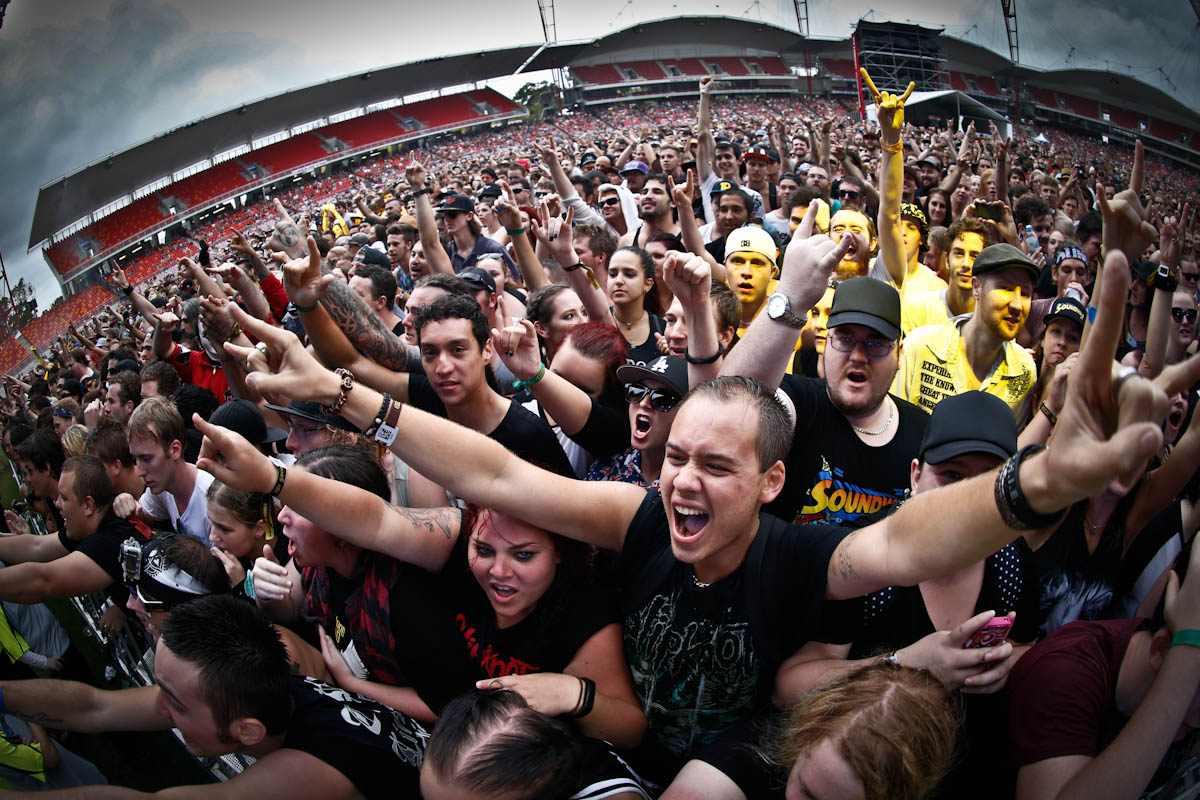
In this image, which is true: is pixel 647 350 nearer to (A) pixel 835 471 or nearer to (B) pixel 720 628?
(A) pixel 835 471

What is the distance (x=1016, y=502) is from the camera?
1.25m

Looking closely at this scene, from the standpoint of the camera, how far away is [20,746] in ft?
7.48

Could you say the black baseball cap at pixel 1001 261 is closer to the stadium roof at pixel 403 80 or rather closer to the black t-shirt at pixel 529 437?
the black t-shirt at pixel 529 437

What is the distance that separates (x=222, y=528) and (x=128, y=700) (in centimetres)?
71

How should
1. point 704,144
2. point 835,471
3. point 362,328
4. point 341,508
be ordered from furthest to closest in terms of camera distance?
point 704,144, point 362,328, point 835,471, point 341,508

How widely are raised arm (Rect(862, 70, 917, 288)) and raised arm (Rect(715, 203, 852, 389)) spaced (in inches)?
76.5

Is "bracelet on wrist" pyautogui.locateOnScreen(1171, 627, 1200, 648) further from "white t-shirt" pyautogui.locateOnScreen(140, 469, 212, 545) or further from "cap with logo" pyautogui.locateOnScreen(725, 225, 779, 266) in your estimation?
"white t-shirt" pyautogui.locateOnScreen(140, 469, 212, 545)

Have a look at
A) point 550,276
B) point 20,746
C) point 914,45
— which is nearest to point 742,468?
point 20,746

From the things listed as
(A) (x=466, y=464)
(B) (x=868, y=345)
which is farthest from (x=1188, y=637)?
(A) (x=466, y=464)

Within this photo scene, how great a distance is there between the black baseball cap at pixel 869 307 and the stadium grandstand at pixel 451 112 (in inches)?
181

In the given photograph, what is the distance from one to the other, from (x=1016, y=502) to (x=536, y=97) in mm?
48596

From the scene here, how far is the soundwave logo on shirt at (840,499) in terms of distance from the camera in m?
2.39

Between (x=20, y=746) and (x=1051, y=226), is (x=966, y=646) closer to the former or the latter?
(x=20, y=746)

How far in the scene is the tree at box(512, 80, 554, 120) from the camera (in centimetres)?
4419
